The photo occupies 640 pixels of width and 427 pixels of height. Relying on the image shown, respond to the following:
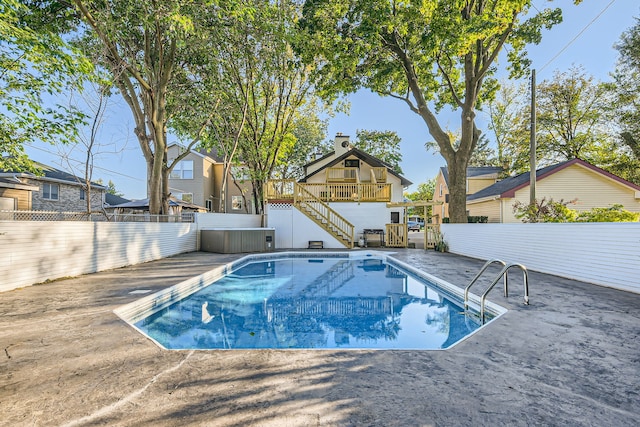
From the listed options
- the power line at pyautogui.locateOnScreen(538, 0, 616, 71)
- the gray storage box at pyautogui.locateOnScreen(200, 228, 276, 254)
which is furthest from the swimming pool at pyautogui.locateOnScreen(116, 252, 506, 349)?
the power line at pyautogui.locateOnScreen(538, 0, 616, 71)

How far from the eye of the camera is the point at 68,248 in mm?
6379

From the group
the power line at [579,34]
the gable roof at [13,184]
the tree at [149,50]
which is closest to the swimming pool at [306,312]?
the tree at [149,50]

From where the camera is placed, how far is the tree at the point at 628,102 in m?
14.9

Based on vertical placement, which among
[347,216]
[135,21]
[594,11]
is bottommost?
[347,216]

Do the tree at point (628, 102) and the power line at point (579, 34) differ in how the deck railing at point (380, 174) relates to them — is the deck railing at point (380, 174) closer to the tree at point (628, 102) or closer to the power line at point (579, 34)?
the power line at point (579, 34)

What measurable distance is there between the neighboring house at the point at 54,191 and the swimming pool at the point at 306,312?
1250 centimetres

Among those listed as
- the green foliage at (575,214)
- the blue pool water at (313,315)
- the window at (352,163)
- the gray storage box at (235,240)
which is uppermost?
the window at (352,163)

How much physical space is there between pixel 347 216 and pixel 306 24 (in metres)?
8.69

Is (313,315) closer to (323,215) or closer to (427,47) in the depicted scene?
(323,215)

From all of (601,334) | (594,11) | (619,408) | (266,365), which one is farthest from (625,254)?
(594,11)

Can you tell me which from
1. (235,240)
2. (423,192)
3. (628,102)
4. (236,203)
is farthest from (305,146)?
(423,192)

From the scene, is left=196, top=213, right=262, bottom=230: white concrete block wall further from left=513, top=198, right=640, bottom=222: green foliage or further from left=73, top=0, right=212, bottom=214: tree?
left=513, top=198, right=640, bottom=222: green foliage

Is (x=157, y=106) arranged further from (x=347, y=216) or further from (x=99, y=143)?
(x=347, y=216)

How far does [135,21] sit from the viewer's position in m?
8.41
